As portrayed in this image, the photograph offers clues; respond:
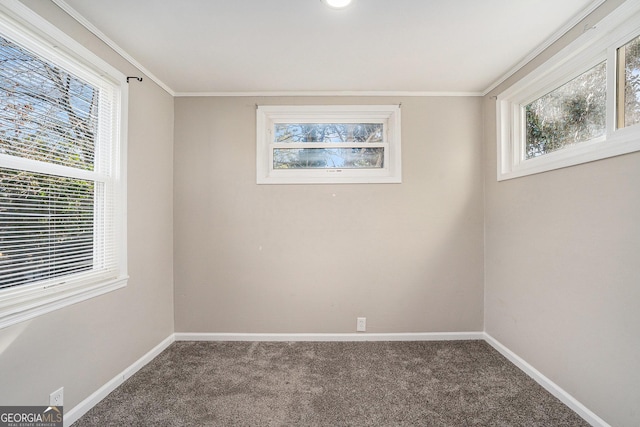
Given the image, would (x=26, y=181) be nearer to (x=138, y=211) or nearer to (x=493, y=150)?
(x=138, y=211)

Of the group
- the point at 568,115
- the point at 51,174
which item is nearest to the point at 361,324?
the point at 568,115

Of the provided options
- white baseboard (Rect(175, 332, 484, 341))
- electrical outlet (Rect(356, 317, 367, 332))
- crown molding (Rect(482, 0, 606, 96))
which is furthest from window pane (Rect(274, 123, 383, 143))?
Answer: white baseboard (Rect(175, 332, 484, 341))

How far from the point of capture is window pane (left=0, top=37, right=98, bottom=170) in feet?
4.57

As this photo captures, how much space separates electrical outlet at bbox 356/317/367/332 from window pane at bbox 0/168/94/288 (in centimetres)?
224

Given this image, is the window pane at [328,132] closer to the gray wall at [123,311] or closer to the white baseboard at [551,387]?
the gray wall at [123,311]

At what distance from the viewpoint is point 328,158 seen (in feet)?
9.37

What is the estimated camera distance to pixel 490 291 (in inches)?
106

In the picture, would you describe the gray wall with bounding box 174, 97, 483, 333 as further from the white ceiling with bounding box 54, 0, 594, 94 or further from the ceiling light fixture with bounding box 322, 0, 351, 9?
the ceiling light fixture with bounding box 322, 0, 351, 9

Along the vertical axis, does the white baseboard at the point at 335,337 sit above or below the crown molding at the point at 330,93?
below

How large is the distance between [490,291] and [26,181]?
3.53 meters

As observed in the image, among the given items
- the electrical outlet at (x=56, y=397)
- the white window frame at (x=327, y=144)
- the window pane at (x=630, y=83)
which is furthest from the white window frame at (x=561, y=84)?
the electrical outlet at (x=56, y=397)

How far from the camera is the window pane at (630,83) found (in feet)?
5.03

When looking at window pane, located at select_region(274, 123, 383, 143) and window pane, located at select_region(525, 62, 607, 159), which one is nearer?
window pane, located at select_region(525, 62, 607, 159)

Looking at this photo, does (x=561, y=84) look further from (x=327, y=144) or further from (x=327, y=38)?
(x=327, y=144)
